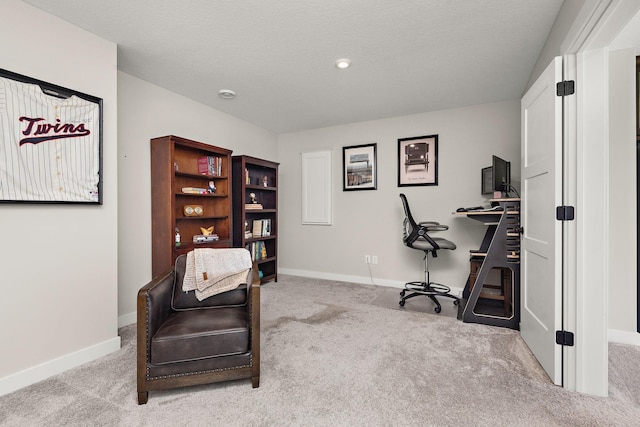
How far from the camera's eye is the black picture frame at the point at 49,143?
1.81 m

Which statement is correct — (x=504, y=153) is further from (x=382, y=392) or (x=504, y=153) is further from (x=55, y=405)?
(x=55, y=405)

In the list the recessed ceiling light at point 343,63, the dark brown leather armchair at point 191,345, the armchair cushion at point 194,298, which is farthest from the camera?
the recessed ceiling light at point 343,63

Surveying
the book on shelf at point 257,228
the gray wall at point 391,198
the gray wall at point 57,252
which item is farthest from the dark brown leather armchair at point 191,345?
the gray wall at point 391,198

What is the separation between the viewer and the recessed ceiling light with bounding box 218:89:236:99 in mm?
3332

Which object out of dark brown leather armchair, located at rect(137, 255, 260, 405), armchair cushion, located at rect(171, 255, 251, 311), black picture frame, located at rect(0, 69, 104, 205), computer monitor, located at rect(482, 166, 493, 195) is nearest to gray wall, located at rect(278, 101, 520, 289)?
computer monitor, located at rect(482, 166, 493, 195)

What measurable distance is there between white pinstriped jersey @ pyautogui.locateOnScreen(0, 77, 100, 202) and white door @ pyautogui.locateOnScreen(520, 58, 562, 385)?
3191 mm

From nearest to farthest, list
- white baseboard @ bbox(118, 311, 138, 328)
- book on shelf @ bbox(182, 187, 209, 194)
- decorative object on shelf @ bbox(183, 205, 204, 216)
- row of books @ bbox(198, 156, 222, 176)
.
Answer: white baseboard @ bbox(118, 311, 138, 328)
book on shelf @ bbox(182, 187, 209, 194)
decorative object on shelf @ bbox(183, 205, 204, 216)
row of books @ bbox(198, 156, 222, 176)

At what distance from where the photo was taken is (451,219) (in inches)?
154

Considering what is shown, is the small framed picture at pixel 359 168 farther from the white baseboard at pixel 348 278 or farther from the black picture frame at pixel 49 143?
the black picture frame at pixel 49 143

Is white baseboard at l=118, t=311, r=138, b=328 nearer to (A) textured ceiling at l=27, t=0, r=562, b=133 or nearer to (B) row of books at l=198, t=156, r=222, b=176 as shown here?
(B) row of books at l=198, t=156, r=222, b=176

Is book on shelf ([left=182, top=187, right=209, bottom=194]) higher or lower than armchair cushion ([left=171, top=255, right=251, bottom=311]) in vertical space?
higher

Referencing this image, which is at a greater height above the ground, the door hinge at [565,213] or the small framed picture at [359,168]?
the small framed picture at [359,168]

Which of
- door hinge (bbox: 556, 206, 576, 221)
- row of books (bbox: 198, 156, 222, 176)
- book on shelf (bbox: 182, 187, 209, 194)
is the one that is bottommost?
door hinge (bbox: 556, 206, 576, 221)

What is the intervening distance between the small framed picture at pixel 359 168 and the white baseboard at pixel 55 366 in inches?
134
